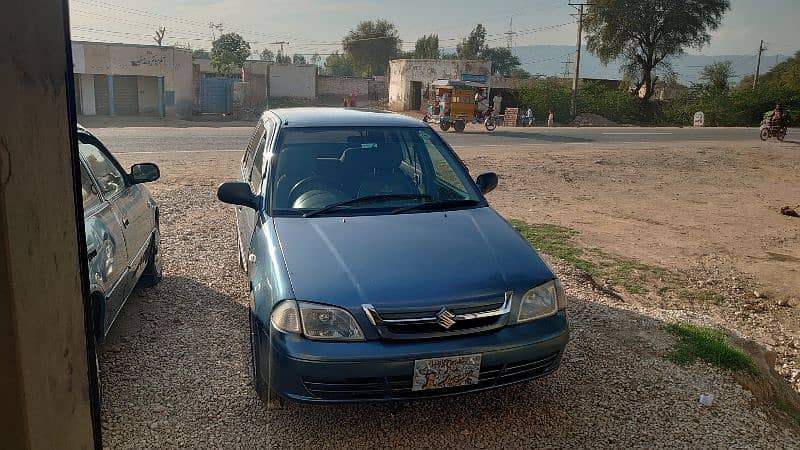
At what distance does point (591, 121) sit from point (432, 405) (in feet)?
124

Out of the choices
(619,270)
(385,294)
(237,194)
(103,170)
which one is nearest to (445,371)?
(385,294)

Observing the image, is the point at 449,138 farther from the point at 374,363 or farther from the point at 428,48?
the point at 428,48

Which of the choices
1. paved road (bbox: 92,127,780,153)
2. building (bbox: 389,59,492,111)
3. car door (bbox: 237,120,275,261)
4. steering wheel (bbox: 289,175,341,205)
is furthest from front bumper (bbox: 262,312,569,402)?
building (bbox: 389,59,492,111)

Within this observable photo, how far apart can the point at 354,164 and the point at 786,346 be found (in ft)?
13.3

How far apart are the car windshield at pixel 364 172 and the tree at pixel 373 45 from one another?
82074 millimetres

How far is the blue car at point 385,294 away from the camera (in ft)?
9.84

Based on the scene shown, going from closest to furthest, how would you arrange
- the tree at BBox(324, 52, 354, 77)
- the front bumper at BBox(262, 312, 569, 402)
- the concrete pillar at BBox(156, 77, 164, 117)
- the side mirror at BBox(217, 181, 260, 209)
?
the front bumper at BBox(262, 312, 569, 402), the side mirror at BBox(217, 181, 260, 209), the concrete pillar at BBox(156, 77, 164, 117), the tree at BBox(324, 52, 354, 77)

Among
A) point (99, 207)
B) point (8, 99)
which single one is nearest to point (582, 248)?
point (99, 207)

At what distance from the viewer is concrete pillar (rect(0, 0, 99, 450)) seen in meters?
1.05

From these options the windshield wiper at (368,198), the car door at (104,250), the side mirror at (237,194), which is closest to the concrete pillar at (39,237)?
the car door at (104,250)

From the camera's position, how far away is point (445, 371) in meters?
3.03

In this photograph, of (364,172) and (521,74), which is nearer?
(364,172)

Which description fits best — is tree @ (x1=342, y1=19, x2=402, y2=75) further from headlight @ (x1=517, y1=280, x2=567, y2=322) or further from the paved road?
headlight @ (x1=517, y1=280, x2=567, y2=322)

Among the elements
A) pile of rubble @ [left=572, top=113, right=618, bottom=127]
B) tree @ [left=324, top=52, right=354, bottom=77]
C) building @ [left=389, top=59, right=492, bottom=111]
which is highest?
tree @ [left=324, top=52, right=354, bottom=77]
